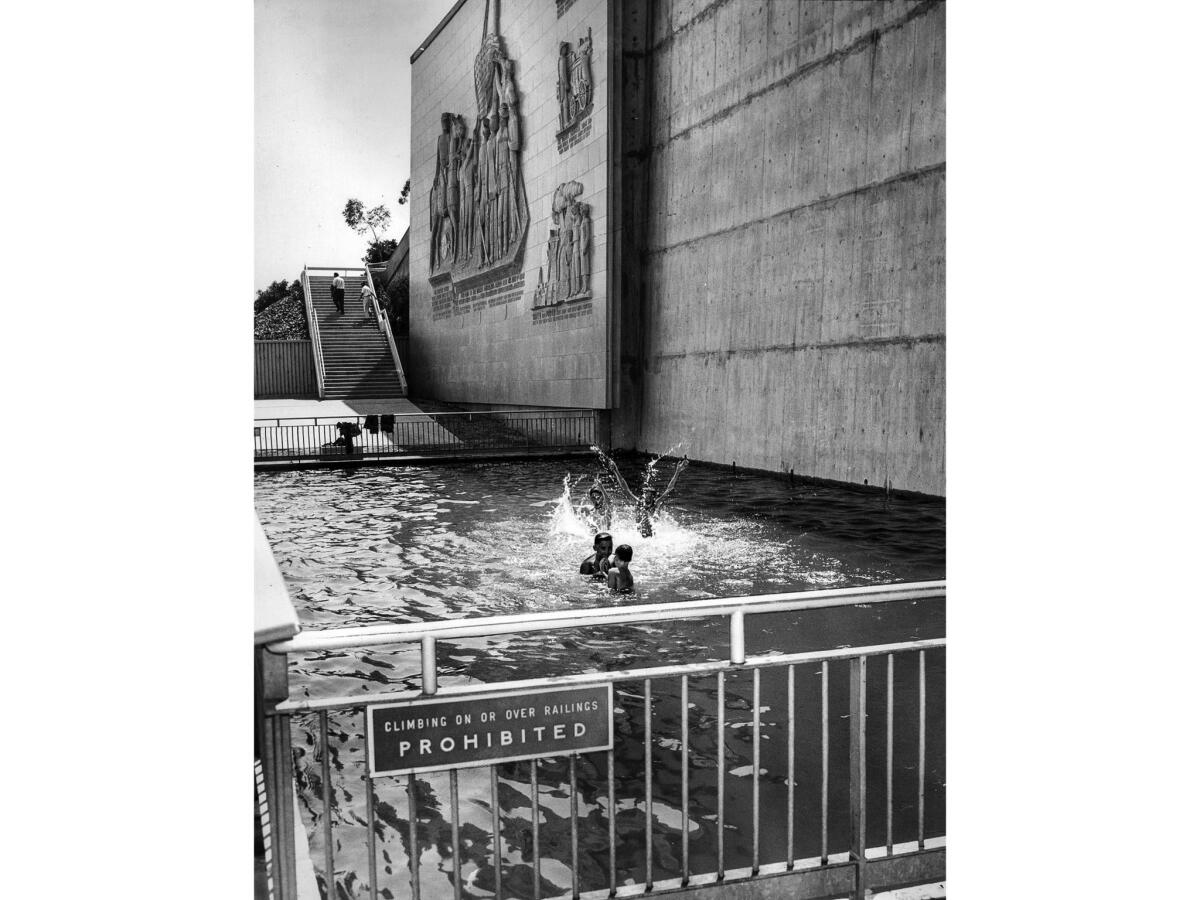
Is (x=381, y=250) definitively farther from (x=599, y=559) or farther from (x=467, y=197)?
(x=599, y=559)

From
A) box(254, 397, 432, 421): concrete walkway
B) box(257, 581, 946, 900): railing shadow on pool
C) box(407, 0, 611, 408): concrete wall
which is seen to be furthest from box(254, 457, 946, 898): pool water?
box(254, 397, 432, 421): concrete walkway

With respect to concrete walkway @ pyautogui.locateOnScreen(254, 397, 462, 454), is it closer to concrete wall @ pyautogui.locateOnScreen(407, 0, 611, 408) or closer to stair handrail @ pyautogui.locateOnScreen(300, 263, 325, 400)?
stair handrail @ pyautogui.locateOnScreen(300, 263, 325, 400)

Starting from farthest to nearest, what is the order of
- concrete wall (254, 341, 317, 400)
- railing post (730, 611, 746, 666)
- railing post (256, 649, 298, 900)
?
concrete wall (254, 341, 317, 400) < railing post (730, 611, 746, 666) < railing post (256, 649, 298, 900)

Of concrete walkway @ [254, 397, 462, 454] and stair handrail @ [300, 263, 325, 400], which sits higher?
stair handrail @ [300, 263, 325, 400]

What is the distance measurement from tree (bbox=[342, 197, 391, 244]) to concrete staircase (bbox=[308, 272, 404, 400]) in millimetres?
4480

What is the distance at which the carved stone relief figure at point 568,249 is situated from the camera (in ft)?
69.1

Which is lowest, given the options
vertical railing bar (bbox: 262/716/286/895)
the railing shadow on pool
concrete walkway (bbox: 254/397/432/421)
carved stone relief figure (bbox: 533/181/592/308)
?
the railing shadow on pool

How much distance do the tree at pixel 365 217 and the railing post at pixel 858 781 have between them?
4004 cm

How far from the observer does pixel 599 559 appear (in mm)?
8531

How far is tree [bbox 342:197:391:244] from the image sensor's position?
1593 inches
